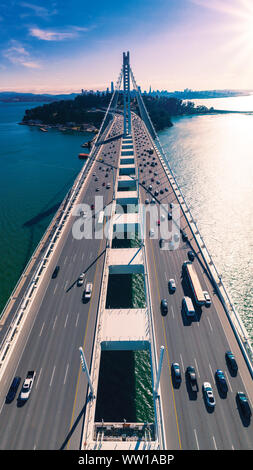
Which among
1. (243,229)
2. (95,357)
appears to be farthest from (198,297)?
(243,229)

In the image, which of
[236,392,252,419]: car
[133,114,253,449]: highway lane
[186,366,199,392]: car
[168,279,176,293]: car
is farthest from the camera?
[168,279,176,293]: car

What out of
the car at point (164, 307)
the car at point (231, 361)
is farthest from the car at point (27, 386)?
the car at point (231, 361)

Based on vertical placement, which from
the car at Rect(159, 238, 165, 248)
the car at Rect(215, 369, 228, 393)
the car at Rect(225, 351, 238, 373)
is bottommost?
the car at Rect(215, 369, 228, 393)

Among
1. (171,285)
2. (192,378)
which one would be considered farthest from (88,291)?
(192,378)

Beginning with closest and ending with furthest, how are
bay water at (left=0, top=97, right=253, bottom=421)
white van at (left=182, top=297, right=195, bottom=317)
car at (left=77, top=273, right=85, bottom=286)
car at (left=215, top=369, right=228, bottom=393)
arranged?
car at (left=215, top=369, right=228, bottom=393), white van at (left=182, top=297, right=195, bottom=317), car at (left=77, top=273, right=85, bottom=286), bay water at (left=0, top=97, right=253, bottom=421)

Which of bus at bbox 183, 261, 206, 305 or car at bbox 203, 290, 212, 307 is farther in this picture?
car at bbox 203, 290, 212, 307

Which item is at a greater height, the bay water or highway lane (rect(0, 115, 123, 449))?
the bay water

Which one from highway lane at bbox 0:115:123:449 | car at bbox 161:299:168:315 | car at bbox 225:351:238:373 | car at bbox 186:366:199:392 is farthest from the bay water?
car at bbox 225:351:238:373

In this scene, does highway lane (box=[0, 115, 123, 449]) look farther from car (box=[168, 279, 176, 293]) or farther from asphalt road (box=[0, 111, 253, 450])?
car (box=[168, 279, 176, 293])

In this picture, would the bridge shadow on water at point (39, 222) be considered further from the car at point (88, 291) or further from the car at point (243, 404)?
the car at point (243, 404)
